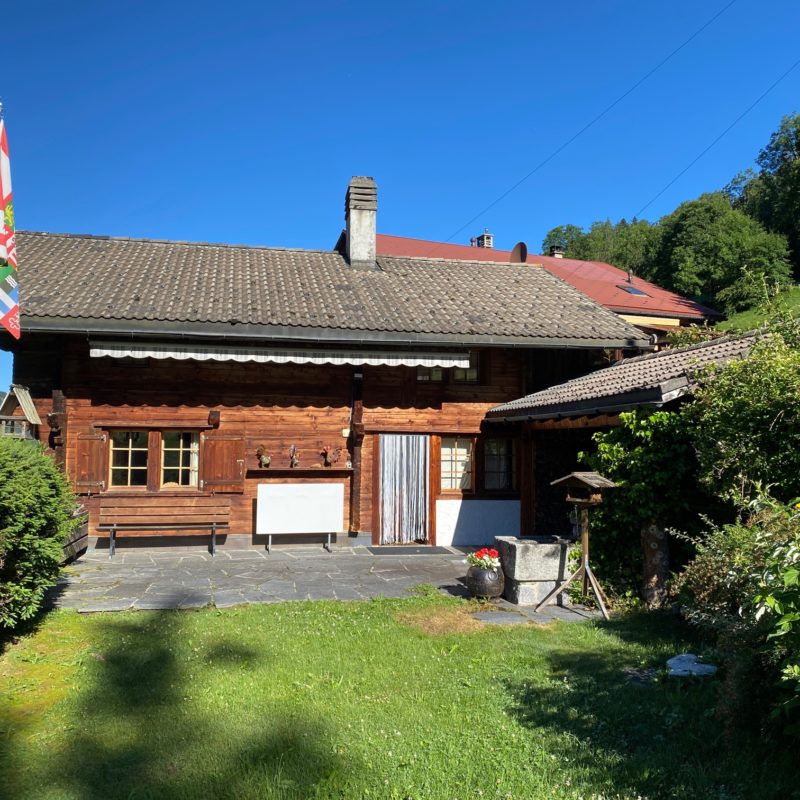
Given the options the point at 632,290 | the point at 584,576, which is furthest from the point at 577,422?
the point at 632,290

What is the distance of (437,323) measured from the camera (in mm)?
11289

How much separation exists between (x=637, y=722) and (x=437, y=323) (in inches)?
312

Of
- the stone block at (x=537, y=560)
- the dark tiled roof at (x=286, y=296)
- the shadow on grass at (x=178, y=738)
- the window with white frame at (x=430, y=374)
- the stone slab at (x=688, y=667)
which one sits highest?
the dark tiled roof at (x=286, y=296)

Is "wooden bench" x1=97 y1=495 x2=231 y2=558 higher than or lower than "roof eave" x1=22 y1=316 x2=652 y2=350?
lower

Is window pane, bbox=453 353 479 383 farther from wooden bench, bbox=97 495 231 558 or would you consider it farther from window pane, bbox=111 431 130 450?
window pane, bbox=111 431 130 450

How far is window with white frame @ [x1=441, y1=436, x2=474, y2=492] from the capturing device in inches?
465

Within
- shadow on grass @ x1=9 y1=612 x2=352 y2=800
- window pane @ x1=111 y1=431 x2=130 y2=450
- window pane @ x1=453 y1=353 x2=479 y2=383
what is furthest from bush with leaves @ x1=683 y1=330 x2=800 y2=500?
window pane @ x1=111 y1=431 x2=130 y2=450

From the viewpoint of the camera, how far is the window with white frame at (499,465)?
11.9m

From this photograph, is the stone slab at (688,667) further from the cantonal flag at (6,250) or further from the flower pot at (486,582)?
the cantonal flag at (6,250)

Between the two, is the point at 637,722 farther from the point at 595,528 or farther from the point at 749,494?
the point at 595,528

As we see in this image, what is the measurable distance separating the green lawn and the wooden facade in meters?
4.48

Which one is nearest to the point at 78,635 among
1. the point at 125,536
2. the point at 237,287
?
the point at 125,536

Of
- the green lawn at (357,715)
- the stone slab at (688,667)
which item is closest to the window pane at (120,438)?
the green lawn at (357,715)

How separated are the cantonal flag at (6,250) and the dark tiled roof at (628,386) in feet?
21.1
